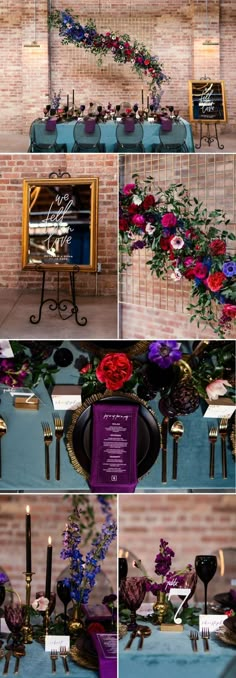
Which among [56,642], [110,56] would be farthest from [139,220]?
[110,56]

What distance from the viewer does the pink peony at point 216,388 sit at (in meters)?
2.61

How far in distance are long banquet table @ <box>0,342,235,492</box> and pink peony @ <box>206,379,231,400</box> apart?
0.07 meters

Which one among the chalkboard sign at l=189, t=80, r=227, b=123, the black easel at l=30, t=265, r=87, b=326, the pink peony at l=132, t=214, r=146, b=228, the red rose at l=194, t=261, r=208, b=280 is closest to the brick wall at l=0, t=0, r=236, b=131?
the chalkboard sign at l=189, t=80, r=227, b=123

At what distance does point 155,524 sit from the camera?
275cm

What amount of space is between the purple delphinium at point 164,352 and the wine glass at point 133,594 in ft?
2.46

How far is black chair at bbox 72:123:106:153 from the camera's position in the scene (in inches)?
267

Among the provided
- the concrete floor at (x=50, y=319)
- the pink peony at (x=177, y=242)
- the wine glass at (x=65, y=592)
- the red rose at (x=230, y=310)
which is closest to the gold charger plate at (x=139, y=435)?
the wine glass at (x=65, y=592)

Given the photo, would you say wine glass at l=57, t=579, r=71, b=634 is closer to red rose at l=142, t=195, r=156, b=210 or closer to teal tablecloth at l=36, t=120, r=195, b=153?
red rose at l=142, t=195, r=156, b=210

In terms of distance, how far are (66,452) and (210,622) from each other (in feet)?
2.47

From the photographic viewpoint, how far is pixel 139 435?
2633 mm

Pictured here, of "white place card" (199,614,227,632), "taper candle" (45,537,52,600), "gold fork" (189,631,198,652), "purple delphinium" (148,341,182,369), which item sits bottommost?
"gold fork" (189,631,198,652)

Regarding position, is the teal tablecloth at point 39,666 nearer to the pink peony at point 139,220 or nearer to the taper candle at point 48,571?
the taper candle at point 48,571

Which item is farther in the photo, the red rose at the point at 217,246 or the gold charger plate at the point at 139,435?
the red rose at the point at 217,246

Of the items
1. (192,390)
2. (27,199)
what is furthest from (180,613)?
(27,199)
